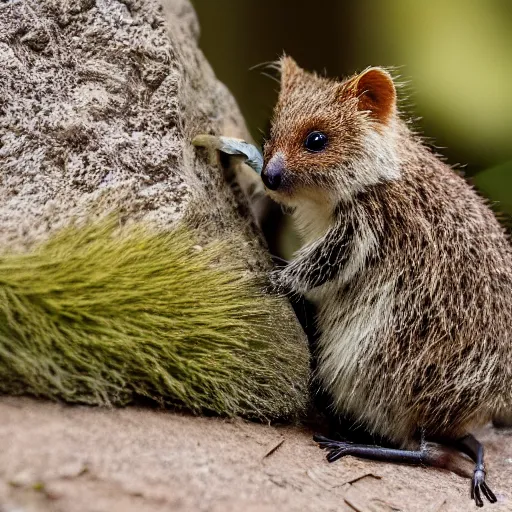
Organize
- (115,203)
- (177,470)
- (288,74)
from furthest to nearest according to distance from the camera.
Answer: (288,74) < (115,203) < (177,470)

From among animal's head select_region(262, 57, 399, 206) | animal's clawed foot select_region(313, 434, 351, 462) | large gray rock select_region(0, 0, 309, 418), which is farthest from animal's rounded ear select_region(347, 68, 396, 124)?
animal's clawed foot select_region(313, 434, 351, 462)

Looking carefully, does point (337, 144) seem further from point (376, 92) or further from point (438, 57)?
point (438, 57)

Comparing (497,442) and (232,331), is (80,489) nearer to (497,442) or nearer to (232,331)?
(232,331)

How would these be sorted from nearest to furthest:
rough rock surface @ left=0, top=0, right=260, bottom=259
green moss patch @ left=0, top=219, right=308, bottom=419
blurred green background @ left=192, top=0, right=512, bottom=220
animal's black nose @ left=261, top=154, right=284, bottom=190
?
green moss patch @ left=0, top=219, right=308, bottom=419, rough rock surface @ left=0, top=0, right=260, bottom=259, animal's black nose @ left=261, top=154, right=284, bottom=190, blurred green background @ left=192, top=0, right=512, bottom=220

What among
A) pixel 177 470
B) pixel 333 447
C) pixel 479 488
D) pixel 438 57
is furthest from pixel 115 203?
pixel 438 57

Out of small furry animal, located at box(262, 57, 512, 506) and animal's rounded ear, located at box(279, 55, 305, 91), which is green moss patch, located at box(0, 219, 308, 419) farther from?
animal's rounded ear, located at box(279, 55, 305, 91)

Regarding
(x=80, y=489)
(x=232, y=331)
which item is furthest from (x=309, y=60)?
(x=80, y=489)
